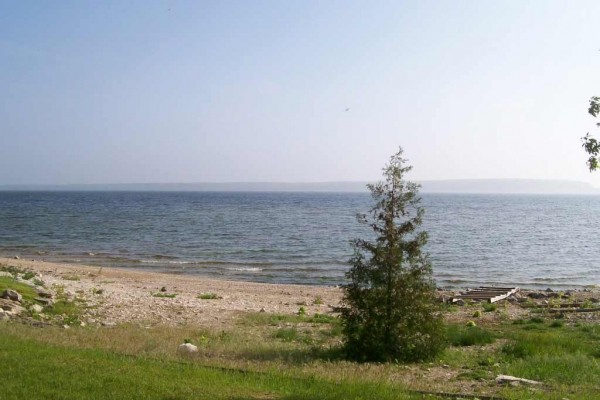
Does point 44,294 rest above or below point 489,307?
above

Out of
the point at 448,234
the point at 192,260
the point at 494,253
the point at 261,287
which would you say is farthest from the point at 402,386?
the point at 448,234

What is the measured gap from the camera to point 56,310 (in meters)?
17.9

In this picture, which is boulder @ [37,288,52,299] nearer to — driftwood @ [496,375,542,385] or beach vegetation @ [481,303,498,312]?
driftwood @ [496,375,542,385]

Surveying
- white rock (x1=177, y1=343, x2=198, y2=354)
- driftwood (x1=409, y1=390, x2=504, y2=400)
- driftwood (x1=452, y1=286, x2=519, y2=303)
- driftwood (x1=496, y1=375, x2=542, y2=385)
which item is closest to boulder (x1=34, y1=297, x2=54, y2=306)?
white rock (x1=177, y1=343, x2=198, y2=354)

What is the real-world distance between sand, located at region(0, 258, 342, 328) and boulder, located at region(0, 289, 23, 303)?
2031 millimetres

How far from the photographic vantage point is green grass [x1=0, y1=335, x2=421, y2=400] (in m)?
8.52

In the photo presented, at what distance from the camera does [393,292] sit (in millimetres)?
13414

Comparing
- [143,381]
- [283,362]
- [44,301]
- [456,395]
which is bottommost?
[44,301]

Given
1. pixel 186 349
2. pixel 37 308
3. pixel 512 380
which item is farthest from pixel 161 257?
pixel 512 380

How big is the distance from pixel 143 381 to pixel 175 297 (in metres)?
15.7

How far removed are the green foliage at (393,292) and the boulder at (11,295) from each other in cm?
983

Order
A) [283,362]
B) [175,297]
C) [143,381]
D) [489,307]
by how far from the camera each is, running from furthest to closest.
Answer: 1. [175,297]
2. [489,307]
3. [283,362]
4. [143,381]

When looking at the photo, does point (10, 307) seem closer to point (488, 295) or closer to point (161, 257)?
point (488, 295)

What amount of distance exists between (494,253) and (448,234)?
16732 millimetres
